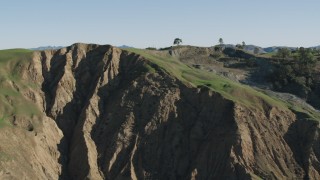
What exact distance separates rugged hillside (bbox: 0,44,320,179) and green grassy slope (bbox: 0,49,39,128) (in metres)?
0.16

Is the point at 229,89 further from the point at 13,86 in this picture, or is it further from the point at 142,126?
the point at 13,86

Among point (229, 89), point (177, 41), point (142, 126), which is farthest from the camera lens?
point (177, 41)

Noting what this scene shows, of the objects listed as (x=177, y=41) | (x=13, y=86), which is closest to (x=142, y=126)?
(x=13, y=86)

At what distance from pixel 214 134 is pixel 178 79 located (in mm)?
11253

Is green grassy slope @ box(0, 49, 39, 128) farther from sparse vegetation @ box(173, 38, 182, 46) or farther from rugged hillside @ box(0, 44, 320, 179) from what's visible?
sparse vegetation @ box(173, 38, 182, 46)

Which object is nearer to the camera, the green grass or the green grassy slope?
the green grassy slope

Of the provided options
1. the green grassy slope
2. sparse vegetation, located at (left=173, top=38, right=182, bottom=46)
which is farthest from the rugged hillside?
sparse vegetation, located at (left=173, top=38, right=182, bottom=46)

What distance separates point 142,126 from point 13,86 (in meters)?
19.7

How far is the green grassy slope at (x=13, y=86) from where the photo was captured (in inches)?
2397

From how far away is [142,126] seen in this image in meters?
62.8

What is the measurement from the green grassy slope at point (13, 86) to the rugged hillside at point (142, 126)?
156 mm

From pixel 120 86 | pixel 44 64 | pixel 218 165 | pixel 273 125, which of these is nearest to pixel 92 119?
pixel 120 86

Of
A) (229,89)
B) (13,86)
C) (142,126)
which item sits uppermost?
(13,86)

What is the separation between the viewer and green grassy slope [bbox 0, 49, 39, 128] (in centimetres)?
6088
